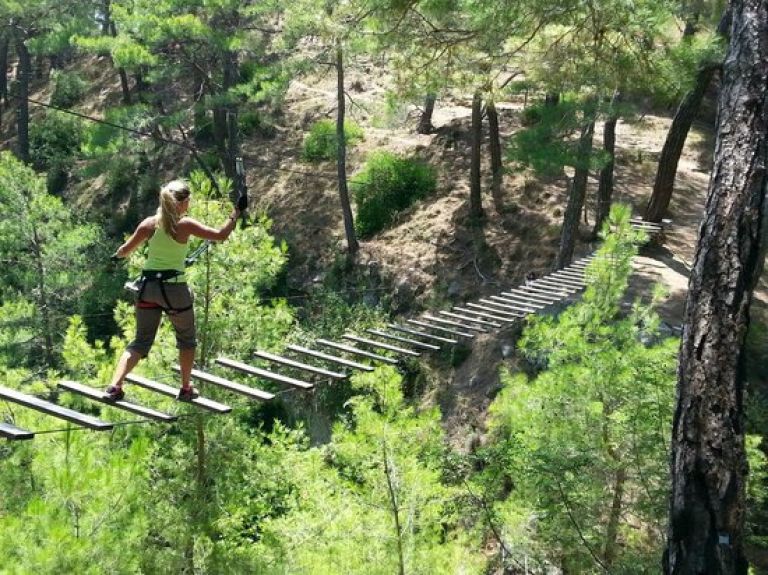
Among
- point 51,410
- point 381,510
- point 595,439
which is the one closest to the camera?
point 51,410

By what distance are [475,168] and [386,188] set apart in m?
2.55

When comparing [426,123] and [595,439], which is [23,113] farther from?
[595,439]

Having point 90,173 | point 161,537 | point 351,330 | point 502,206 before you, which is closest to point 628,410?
point 161,537

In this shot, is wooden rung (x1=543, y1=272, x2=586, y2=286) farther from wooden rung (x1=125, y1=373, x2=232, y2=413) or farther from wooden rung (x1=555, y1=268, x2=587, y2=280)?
wooden rung (x1=125, y1=373, x2=232, y2=413)

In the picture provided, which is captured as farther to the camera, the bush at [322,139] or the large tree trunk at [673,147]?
the bush at [322,139]

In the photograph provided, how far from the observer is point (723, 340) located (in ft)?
11.0

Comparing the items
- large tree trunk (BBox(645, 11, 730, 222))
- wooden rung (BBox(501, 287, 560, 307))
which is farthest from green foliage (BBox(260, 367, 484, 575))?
large tree trunk (BBox(645, 11, 730, 222))

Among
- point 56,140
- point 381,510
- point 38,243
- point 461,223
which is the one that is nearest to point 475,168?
point 461,223

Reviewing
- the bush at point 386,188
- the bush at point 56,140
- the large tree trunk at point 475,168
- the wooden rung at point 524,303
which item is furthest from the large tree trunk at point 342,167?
the bush at point 56,140

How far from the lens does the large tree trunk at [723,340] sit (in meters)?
Answer: 3.28

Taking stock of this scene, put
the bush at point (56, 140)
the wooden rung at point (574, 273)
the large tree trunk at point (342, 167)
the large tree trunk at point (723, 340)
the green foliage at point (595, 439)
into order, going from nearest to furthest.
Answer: the large tree trunk at point (723, 340) < the green foliage at point (595, 439) < the wooden rung at point (574, 273) < the large tree trunk at point (342, 167) < the bush at point (56, 140)

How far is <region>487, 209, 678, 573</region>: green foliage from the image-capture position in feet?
18.7

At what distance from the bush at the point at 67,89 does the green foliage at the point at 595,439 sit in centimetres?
1836

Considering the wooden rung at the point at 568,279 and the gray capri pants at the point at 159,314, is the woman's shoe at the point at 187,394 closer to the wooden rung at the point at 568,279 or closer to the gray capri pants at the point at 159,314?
the gray capri pants at the point at 159,314
